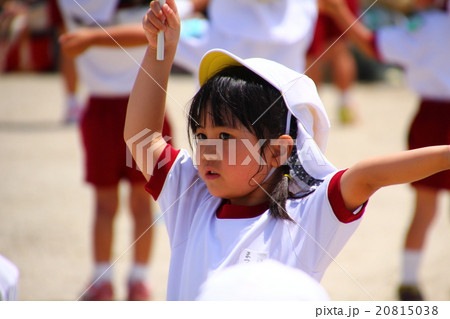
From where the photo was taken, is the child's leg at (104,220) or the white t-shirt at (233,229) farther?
the child's leg at (104,220)

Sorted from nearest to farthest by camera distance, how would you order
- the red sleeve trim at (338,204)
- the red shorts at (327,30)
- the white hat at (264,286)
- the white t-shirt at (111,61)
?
the white hat at (264,286) < the red sleeve trim at (338,204) < the white t-shirt at (111,61) < the red shorts at (327,30)

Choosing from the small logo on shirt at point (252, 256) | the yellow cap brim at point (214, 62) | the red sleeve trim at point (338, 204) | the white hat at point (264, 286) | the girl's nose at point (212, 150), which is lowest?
the small logo on shirt at point (252, 256)

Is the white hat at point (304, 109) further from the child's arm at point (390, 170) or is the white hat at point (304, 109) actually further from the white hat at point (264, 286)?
the white hat at point (264, 286)

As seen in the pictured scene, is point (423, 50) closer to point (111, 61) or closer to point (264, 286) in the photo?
point (111, 61)

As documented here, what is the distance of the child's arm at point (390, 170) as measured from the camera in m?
1.29

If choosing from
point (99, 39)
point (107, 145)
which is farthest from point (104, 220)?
point (99, 39)

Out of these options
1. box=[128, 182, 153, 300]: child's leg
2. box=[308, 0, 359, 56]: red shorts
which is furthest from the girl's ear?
box=[308, 0, 359, 56]: red shorts

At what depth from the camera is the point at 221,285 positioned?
1.17 m

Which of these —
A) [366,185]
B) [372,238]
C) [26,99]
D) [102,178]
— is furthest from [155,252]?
[26,99]

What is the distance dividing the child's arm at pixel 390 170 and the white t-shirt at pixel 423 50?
4.88 feet

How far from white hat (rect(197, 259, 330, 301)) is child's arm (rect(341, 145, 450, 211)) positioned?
29cm

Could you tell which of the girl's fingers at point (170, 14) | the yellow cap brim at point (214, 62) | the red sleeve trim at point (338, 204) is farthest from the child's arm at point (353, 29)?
the red sleeve trim at point (338, 204)

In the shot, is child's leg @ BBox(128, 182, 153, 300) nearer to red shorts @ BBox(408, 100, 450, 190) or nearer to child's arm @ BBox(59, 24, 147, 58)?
child's arm @ BBox(59, 24, 147, 58)

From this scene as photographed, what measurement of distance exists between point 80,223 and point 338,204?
2475mm
